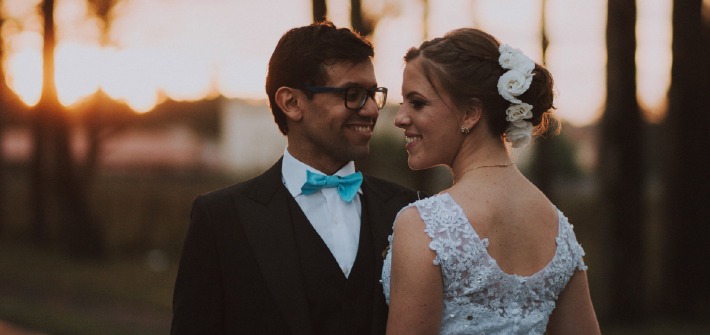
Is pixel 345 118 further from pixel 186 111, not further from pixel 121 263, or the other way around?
pixel 186 111

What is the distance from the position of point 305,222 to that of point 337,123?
1.41 ft

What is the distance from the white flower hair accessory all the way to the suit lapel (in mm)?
969

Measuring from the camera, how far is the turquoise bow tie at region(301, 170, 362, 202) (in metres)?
3.53

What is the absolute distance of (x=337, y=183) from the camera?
11.7ft

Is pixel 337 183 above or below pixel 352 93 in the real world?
below

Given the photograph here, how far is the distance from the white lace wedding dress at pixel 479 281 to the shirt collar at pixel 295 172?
732mm

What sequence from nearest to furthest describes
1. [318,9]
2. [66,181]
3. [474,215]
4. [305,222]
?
[474,215] < [305,222] < [318,9] < [66,181]

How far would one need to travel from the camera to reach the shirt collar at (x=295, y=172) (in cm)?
360

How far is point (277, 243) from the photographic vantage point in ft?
11.1

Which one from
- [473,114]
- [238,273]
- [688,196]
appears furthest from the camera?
[688,196]

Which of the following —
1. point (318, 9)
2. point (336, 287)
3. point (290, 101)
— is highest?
point (318, 9)

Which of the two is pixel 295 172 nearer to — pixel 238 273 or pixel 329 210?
pixel 329 210

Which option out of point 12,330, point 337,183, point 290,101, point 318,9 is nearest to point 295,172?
point 337,183

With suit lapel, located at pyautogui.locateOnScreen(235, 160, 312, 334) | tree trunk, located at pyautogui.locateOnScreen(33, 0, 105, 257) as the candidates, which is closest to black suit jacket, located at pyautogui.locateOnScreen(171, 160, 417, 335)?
suit lapel, located at pyautogui.locateOnScreen(235, 160, 312, 334)
